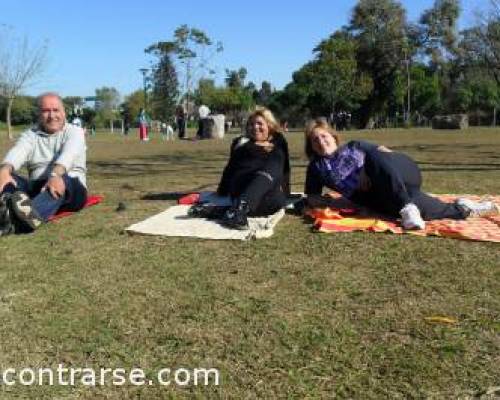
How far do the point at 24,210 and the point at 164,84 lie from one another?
52852 mm

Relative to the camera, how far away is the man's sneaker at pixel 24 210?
5238mm

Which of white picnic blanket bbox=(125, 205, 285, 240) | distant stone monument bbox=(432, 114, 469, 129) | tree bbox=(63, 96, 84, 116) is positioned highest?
tree bbox=(63, 96, 84, 116)

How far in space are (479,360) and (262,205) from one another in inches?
127

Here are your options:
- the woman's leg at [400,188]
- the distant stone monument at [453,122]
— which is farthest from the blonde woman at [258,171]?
the distant stone monument at [453,122]

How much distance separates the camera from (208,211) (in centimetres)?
574

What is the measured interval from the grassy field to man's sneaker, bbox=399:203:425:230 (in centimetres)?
23

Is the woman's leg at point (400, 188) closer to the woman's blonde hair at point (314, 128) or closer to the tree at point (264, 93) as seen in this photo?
the woman's blonde hair at point (314, 128)

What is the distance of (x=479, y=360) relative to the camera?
2.81 metres

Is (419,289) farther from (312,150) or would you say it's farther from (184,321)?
(312,150)

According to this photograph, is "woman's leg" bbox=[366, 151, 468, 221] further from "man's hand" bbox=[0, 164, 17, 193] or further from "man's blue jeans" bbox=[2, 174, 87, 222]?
"man's hand" bbox=[0, 164, 17, 193]

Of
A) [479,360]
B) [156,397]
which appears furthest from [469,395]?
[156,397]

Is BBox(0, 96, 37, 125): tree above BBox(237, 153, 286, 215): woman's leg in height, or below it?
above

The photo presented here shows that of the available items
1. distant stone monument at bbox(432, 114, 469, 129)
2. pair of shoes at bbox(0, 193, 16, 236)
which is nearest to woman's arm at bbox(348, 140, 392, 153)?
pair of shoes at bbox(0, 193, 16, 236)

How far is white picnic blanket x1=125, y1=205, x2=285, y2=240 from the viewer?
5113 millimetres
